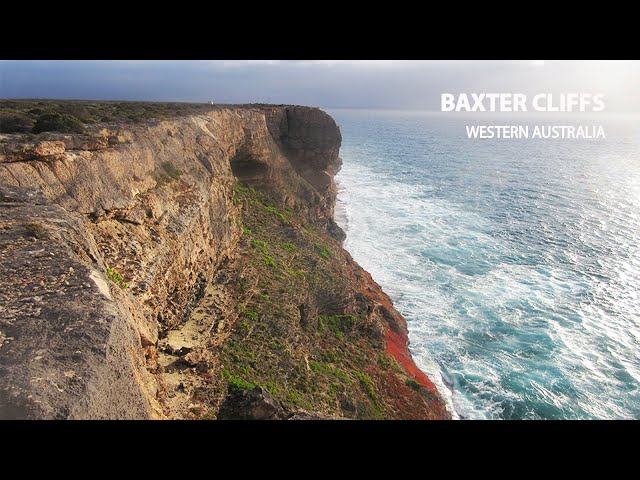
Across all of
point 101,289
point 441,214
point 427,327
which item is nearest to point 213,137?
point 427,327

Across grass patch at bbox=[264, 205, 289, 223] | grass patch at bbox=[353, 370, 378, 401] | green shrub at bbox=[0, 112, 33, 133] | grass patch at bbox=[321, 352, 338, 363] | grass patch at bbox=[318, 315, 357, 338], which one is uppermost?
green shrub at bbox=[0, 112, 33, 133]

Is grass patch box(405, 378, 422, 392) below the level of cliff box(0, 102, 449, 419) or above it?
below

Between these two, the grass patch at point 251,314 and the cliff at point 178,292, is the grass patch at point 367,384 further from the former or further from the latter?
the grass patch at point 251,314

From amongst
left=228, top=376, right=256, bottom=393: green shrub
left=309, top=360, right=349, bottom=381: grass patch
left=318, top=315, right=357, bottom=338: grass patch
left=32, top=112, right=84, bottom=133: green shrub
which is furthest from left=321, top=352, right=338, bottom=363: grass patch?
left=32, top=112, right=84, bottom=133: green shrub

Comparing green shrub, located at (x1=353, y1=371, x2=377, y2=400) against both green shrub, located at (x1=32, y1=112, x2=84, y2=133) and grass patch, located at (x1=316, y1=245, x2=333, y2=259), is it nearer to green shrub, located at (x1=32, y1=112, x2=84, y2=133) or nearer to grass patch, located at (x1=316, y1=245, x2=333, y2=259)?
grass patch, located at (x1=316, y1=245, x2=333, y2=259)

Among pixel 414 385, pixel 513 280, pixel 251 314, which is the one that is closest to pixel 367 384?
pixel 414 385

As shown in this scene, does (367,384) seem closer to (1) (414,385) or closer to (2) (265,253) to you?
(1) (414,385)

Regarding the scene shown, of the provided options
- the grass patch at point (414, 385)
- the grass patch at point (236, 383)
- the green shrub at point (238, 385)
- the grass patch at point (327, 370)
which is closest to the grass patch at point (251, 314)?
the grass patch at point (327, 370)
